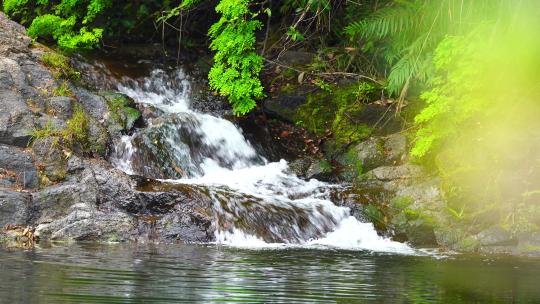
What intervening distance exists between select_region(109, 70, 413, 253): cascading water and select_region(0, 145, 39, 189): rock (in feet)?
5.12

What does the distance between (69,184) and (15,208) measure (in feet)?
2.29

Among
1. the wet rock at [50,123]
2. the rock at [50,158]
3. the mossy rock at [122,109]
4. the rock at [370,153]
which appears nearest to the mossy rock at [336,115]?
the rock at [370,153]

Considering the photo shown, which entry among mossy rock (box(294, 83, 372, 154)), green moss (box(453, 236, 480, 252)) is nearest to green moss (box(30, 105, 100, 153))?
mossy rock (box(294, 83, 372, 154))

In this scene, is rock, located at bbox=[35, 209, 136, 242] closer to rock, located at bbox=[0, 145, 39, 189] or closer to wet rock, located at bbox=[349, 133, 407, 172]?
rock, located at bbox=[0, 145, 39, 189]

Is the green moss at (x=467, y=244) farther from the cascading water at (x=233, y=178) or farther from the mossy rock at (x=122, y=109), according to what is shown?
the mossy rock at (x=122, y=109)

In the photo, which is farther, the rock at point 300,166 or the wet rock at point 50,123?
the rock at point 300,166

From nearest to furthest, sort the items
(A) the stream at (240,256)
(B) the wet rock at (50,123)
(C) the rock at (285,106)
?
(A) the stream at (240,256) < (B) the wet rock at (50,123) < (C) the rock at (285,106)

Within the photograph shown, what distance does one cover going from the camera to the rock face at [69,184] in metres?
7.00

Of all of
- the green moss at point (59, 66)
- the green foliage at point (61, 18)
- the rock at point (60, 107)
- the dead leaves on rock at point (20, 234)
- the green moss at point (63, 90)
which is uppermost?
the green foliage at point (61, 18)

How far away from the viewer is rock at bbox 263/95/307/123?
37.6 feet

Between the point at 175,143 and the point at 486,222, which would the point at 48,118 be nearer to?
the point at 175,143

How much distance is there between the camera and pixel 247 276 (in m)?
4.52

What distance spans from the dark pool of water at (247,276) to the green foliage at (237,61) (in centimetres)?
462

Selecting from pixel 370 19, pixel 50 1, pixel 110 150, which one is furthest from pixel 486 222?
pixel 50 1
